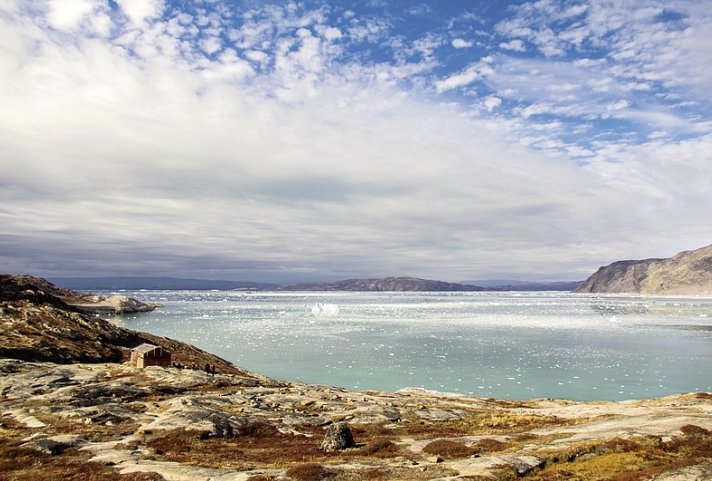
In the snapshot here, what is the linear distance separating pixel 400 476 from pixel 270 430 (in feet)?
51.2

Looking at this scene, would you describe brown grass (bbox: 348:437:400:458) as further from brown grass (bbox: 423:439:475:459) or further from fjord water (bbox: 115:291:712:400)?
fjord water (bbox: 115:291:712:400)

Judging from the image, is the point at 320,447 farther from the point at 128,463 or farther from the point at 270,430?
the point at 128,463

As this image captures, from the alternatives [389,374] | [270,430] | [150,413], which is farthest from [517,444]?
[389,374]

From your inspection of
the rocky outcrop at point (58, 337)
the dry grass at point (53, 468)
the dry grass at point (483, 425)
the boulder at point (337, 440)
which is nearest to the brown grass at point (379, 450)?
the boulder at point (337, 440)

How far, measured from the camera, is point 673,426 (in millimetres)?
29953

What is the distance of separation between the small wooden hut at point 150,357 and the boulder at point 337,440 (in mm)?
38235

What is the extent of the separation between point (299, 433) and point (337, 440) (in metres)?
7.06

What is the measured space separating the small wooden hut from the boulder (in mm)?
38235

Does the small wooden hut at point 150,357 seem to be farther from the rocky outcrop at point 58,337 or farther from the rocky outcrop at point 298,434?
the rocky outcrop at point 298,434

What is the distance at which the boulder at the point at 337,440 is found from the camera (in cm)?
2914

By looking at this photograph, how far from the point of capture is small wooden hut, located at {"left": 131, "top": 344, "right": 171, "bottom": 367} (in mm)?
60031

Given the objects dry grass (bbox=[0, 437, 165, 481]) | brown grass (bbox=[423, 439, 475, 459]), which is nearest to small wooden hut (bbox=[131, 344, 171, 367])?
dry grass (bbox=[0, 437, 165, 481])

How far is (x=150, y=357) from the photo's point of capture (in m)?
60.3

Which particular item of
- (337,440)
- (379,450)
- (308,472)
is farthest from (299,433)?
(308,472)
